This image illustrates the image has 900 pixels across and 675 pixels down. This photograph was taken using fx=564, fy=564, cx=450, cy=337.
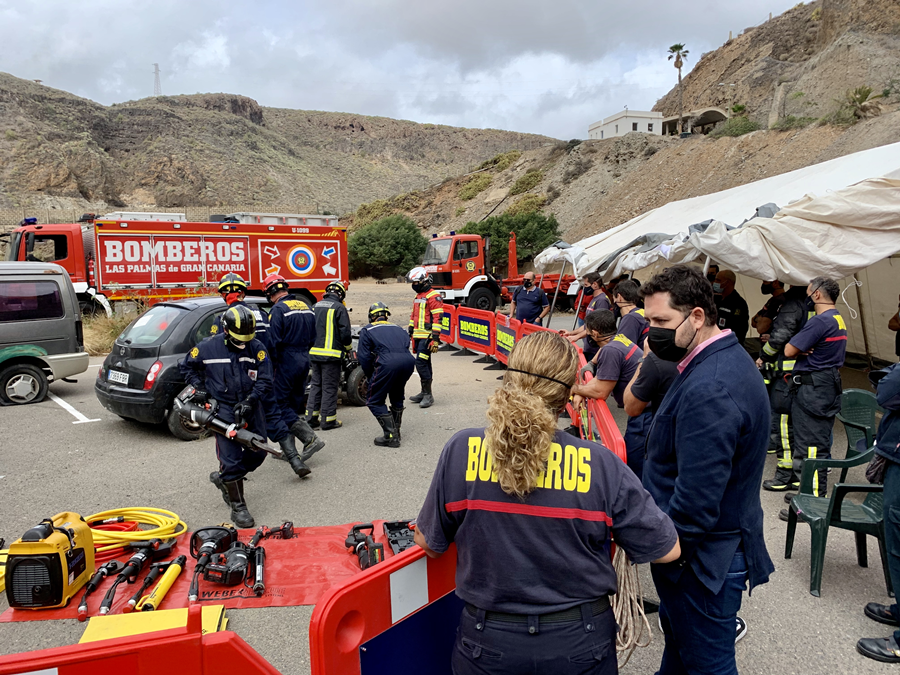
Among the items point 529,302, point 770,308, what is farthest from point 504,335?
point 770,308

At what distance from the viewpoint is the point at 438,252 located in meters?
18.2

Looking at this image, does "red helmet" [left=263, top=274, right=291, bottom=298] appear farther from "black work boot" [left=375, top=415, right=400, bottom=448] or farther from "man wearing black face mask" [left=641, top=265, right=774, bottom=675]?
"man wearing black face mask" [left=641, top=265, right=774, bottom=675]

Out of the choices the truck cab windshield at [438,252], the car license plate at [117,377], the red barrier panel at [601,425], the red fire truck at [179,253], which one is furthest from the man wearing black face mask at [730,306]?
the red fire truck at [179,253]

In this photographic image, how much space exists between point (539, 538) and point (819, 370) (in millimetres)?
4544

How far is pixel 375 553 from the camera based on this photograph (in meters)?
3.84

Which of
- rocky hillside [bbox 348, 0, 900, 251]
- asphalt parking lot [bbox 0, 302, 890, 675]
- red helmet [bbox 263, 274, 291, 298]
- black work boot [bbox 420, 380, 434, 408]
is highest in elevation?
rocky hillside [bbox 348, 0, 900, 251]

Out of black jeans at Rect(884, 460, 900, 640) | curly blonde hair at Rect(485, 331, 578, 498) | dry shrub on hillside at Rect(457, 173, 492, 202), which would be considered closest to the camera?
curly blonde hair at Rect(485, 331, 578, 498)

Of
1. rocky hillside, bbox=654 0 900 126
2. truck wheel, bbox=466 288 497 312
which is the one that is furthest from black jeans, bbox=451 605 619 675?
rocky hillside, bbox=654 0 900 126

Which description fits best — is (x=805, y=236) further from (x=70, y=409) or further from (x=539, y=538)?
(x=70, y=409)

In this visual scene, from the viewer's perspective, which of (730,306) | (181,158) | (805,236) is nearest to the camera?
(805,236)

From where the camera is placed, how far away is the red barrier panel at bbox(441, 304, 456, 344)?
517 inches

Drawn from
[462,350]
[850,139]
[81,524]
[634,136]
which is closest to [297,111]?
[634,136]

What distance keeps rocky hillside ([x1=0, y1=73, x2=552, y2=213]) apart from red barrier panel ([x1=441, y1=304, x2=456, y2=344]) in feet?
137

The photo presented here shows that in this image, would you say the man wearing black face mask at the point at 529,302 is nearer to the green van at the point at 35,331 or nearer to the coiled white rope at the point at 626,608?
the green van at the point at 35,331
